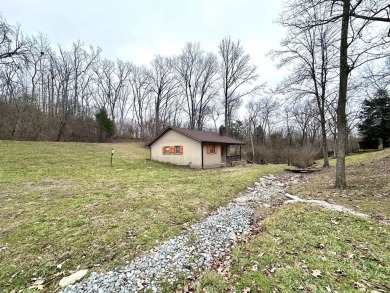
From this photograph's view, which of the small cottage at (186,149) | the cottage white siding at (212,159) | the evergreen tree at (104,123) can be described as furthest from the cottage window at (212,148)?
the evergreen tree at (104,123)

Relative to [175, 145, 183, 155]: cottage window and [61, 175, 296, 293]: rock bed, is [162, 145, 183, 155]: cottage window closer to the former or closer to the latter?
→ [175, 145, 183, 155]: cottage window

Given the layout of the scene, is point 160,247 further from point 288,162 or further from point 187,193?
point 288,162

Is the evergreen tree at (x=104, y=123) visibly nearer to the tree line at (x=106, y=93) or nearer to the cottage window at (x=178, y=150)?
the tree line at (x=106, y=93)

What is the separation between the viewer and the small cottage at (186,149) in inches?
683

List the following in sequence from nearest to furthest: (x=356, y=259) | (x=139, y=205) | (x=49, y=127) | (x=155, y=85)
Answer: (x=356, y=259) → (x=139, y=205) → (x=49, y=127) → (x=155, y=85)

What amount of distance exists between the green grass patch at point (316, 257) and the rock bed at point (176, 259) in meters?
0.53

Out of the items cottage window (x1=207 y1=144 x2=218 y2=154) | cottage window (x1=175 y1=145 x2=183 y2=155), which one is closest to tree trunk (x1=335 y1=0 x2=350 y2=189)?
cottage window (x1=207 y1=144 x2=218 y2=154)

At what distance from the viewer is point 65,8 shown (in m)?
13.5

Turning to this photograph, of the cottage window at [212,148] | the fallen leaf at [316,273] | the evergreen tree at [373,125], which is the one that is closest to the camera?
the fallen leaf at [316,273]

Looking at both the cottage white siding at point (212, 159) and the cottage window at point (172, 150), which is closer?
the cottage white siding at point (212, 159)

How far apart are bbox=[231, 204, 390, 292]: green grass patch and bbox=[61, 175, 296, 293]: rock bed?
1.75ft

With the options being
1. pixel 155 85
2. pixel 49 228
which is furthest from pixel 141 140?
pixel 49 228

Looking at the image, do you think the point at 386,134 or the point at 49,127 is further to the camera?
the point at 386,134

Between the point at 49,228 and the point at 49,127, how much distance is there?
85.0ft
